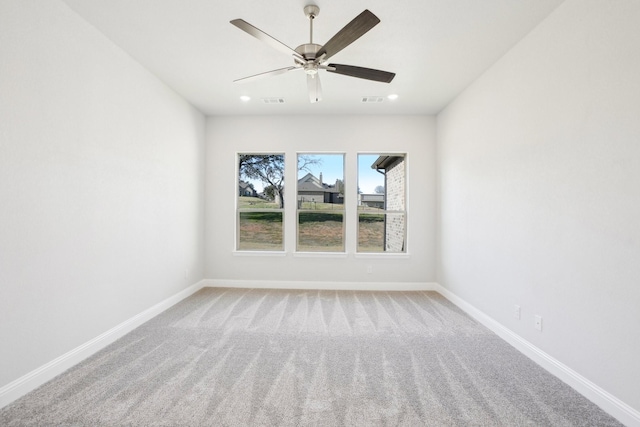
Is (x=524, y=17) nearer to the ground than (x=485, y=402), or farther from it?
farther from it

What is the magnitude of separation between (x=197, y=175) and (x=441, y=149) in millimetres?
3779

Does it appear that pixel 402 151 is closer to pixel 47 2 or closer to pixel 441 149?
pixel 441 149

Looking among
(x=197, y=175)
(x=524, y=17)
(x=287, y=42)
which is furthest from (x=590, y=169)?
(x=197, y=175)

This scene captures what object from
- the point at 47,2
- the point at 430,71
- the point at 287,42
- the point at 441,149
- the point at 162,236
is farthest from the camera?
the point at 441,149

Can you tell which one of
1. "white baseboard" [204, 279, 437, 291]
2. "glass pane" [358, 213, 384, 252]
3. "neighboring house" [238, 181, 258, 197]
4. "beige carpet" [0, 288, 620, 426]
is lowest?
"beige carpet" [0, 288, 620, 426]

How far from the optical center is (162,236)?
3670mm

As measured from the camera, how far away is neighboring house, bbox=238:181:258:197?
500 cm

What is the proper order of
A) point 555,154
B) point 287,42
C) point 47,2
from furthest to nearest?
1. point 287,42
2. point 555,154
3. point 47,2

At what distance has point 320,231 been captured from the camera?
4.95 m

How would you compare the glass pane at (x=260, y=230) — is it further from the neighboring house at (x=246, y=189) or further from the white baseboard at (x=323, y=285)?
the white baseboard at (x=323, y=285)

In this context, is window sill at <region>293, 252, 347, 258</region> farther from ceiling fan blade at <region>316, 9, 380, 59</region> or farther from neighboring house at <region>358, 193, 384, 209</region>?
ceiling fan blade at <region>316, 9, 380, 59</region>

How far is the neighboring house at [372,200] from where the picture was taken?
4.92m

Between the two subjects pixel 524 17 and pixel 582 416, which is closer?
pixel 582 416

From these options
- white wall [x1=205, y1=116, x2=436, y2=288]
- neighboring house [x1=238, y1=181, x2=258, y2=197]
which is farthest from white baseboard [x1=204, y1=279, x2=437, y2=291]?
neighboring house [x1=238, y1=181, x2=258, y2=197]
